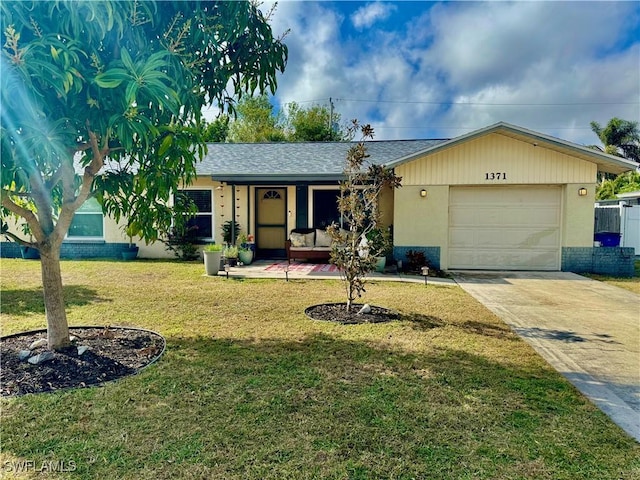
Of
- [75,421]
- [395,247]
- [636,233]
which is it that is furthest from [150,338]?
[636,233]

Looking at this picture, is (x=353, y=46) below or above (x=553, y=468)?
above

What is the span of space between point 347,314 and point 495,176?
6.68 meters

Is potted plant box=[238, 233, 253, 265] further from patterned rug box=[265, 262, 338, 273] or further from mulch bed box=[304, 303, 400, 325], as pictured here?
mulch bed box=[304, 303, 400, 325]

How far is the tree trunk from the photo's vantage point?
400cm

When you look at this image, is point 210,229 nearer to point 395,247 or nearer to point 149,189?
point 395,247

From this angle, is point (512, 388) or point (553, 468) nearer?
point (553, 468)

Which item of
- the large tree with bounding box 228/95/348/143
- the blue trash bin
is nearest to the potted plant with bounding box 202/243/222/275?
the blue trash bin

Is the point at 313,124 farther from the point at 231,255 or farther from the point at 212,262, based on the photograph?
the point at 212,262

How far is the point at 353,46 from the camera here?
10.7 meters

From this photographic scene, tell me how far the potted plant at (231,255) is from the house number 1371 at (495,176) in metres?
7.13

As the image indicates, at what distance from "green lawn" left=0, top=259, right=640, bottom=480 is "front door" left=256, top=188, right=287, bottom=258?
284 inches

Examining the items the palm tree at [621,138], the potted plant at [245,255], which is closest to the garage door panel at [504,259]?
the potted plant at [245,255]

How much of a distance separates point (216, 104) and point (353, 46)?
7718mm

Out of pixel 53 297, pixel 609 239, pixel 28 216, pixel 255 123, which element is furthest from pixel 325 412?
pixel 255 123
